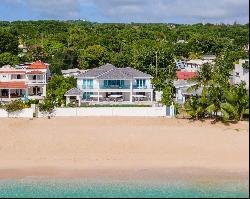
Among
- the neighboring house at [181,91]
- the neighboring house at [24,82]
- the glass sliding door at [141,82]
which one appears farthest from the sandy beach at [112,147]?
the neighboring house at [24,82]

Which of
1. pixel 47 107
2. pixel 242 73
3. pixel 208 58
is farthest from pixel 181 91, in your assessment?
pixel 208 58

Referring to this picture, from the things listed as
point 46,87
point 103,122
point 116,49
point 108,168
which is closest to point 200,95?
point 103,122

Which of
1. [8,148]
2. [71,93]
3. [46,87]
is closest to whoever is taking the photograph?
[8,148]

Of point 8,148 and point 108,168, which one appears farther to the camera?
point 8,148

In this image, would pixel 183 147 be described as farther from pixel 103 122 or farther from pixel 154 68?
pixel 154 68

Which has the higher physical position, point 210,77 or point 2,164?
point 210,77

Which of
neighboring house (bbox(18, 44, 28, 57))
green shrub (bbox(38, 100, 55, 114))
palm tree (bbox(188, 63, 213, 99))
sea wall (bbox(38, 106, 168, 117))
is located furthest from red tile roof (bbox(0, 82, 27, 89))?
neighboring house (bbox(18, 44, 28, 57))

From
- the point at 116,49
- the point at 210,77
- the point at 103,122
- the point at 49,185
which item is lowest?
the point at 49,185

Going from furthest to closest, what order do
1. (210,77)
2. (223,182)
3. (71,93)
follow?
(71,93) < (210,77) < (223,182)
